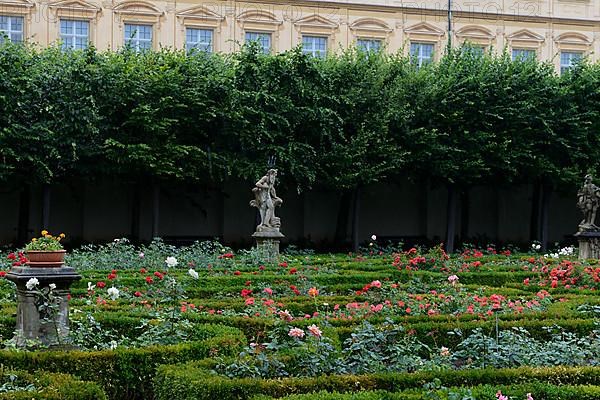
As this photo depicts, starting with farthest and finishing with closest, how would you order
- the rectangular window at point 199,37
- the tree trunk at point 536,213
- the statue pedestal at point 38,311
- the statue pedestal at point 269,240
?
the rectangular window at point 199,37 < the tree trunk at point 536,213 < the statue pedestal at point 269,240 < the statue pedestal at point 38,311

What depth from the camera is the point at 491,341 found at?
8.09 metres

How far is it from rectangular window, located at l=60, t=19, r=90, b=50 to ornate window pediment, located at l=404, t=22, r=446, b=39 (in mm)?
10881

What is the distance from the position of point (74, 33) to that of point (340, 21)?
29.0ft

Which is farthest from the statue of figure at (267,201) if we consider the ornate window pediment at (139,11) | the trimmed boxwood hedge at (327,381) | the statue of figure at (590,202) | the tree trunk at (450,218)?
the ornate window pediment at (139,11)

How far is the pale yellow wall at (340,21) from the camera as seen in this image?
30828 mm

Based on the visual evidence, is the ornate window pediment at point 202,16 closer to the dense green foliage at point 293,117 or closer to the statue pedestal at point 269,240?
the dense green foliage at point 293,117

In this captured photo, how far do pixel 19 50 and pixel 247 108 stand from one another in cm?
580

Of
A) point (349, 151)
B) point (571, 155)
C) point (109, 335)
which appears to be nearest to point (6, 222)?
point (349, 151)

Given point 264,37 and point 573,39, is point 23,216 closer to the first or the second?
point 264,37

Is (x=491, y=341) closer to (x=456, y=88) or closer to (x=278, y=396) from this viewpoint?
(x=278, y=396)

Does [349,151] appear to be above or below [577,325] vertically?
above

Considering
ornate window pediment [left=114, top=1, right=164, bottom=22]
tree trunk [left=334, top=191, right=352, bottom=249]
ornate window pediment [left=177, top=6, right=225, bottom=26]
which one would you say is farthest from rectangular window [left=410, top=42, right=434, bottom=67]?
ornate window pediment [left=114, top=1, right=164, bottom=22]

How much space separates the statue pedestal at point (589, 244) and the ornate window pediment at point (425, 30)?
50.9ft

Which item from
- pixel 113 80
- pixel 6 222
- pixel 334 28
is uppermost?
pixel 334 28
